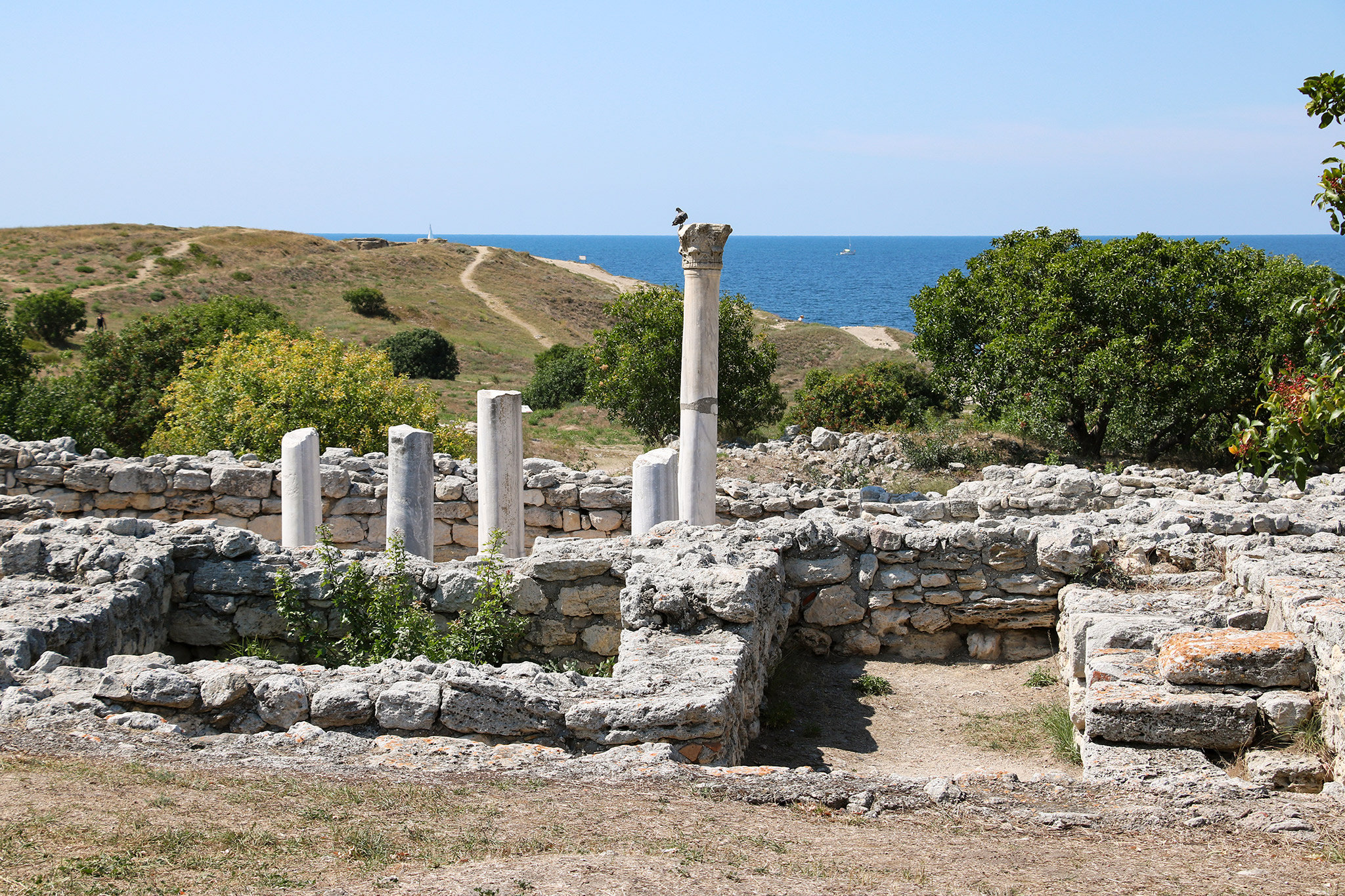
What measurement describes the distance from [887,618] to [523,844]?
234 inches

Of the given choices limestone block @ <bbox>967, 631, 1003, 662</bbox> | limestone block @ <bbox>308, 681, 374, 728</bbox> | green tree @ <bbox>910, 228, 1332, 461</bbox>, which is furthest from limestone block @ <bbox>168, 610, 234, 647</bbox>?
green tree @ <bbox>910, 228, 1332, 461</bbox>

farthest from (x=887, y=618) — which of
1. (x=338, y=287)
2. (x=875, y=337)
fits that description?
(x=338, y=287)

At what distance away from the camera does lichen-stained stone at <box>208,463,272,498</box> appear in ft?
46.2

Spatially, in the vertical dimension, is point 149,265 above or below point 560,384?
above

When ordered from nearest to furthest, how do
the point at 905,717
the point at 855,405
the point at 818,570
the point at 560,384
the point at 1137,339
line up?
the point at 905,717 → the point at 818,570 → the point at 1137,339 → the point at 855,405 → the point at 560,384

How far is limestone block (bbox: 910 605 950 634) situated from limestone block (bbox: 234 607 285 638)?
19.0ft

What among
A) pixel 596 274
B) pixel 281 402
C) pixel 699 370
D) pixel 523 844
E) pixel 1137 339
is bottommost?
pixel 523 844

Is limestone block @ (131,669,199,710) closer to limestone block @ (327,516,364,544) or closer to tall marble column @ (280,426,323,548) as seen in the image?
tall marble column @ (280,426,323,548)

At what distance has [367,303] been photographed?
5284cm

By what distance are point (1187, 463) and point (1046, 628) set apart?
41.5ft

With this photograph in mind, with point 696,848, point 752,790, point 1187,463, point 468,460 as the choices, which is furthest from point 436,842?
point 1187,463

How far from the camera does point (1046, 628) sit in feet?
32.1

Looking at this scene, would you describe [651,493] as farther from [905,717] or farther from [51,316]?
[51,316]

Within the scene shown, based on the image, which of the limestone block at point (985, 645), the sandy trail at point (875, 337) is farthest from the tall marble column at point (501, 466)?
the sandy trail at point (875, 337)
